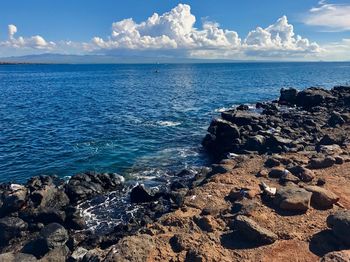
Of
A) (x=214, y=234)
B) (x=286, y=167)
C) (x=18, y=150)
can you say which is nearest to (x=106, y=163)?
(x=18, y=150)

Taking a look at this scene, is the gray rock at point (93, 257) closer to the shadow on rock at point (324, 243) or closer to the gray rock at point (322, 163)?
the shadow on rock at point (324, 243)

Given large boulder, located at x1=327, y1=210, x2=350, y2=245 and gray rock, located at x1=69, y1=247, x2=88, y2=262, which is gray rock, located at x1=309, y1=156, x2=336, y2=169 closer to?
large boulder, located at x1=327, y1=210, x2=350, y2=245

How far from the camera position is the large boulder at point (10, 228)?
1928 centimetres

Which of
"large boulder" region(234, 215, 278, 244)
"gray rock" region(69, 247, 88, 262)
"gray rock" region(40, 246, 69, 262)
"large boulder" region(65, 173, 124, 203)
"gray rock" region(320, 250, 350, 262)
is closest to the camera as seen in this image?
"gray rock" region(320, 250, 350, 262)

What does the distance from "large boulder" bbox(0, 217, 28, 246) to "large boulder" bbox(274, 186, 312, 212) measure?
14.2 metres

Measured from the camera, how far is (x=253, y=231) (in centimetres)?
1496

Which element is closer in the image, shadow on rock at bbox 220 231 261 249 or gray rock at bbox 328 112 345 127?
shadow on rock at bbox 220 231 261 249

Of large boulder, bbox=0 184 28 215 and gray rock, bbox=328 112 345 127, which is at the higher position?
gray rock, bbox=328 112 345 127

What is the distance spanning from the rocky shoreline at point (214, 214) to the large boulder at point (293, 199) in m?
0.05

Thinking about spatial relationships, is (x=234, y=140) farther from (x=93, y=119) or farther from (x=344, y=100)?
(x=344, y=100)

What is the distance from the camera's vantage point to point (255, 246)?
1470cm

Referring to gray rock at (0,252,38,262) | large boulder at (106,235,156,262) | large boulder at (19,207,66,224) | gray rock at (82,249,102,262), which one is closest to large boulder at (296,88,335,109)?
large boulder at (19,207,66,224)

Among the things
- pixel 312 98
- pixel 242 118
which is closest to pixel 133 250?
pixel 242 118

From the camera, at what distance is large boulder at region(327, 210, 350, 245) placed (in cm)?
1407
